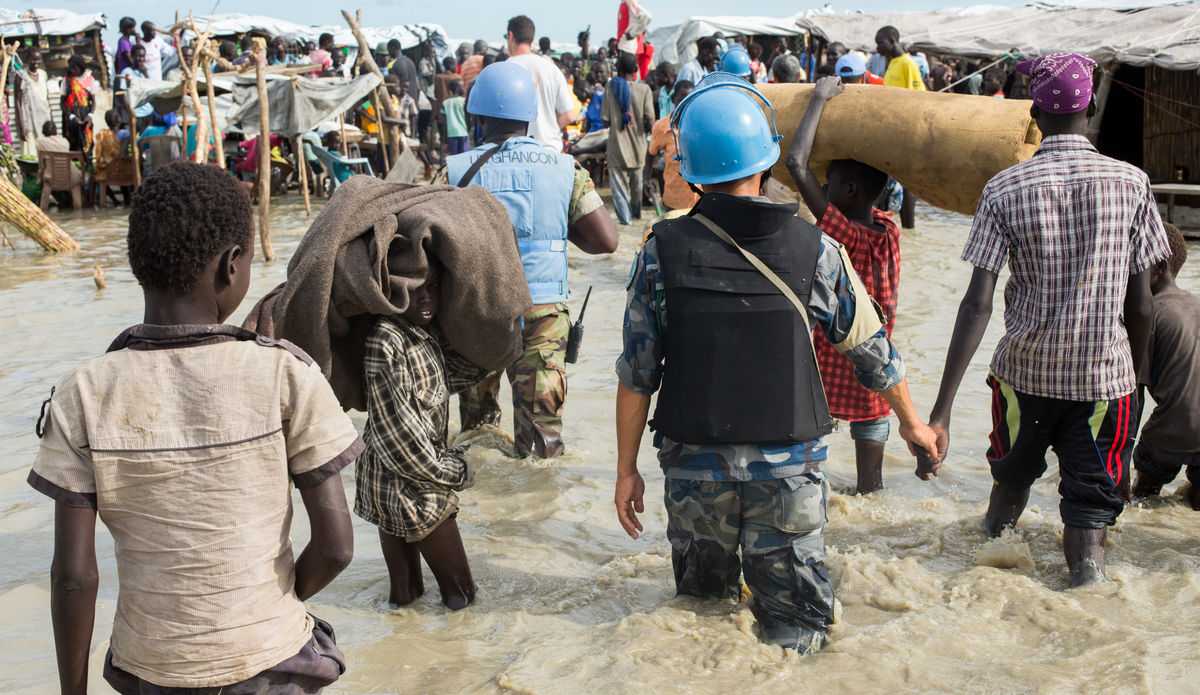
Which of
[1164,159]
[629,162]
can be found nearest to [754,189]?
[629,162]

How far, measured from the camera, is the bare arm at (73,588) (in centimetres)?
180

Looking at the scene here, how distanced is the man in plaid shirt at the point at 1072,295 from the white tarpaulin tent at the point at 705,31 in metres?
20.9

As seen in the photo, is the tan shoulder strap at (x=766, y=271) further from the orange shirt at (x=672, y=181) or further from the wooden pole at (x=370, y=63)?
the wooden pole at (x=370, y=63)

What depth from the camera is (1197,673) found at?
9.03 feet

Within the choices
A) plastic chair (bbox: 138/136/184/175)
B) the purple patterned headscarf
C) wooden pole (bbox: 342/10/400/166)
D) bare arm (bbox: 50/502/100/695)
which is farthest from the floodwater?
plastic chair (bbox: 138/136/184/175)

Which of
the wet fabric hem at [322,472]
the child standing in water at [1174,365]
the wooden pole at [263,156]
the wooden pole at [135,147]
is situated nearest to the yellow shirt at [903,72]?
the wooden pole at [263,156]

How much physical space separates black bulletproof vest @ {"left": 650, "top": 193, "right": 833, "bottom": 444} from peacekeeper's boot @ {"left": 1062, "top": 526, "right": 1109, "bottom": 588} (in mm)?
1192

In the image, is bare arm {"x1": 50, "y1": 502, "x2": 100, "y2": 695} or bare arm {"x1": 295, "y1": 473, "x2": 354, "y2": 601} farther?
bare arm {"x1": 295, "y1": 473, "x2": 354, "y2": 601}

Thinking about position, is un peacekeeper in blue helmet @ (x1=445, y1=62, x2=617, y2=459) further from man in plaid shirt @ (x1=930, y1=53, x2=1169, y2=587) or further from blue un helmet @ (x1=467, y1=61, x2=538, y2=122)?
man in plaid shirt @ (x1=930, y1=53, x2=1169, y2=587)

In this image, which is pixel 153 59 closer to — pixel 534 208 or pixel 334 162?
pixel 334 162

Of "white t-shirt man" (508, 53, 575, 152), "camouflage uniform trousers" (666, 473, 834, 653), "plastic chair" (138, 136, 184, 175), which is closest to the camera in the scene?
"camouflage uniform trousers" (666, 473, 834, 653)

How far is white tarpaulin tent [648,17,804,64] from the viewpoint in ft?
77.8

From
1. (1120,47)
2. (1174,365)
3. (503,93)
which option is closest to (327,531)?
(503,93)

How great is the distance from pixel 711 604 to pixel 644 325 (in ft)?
2.99
